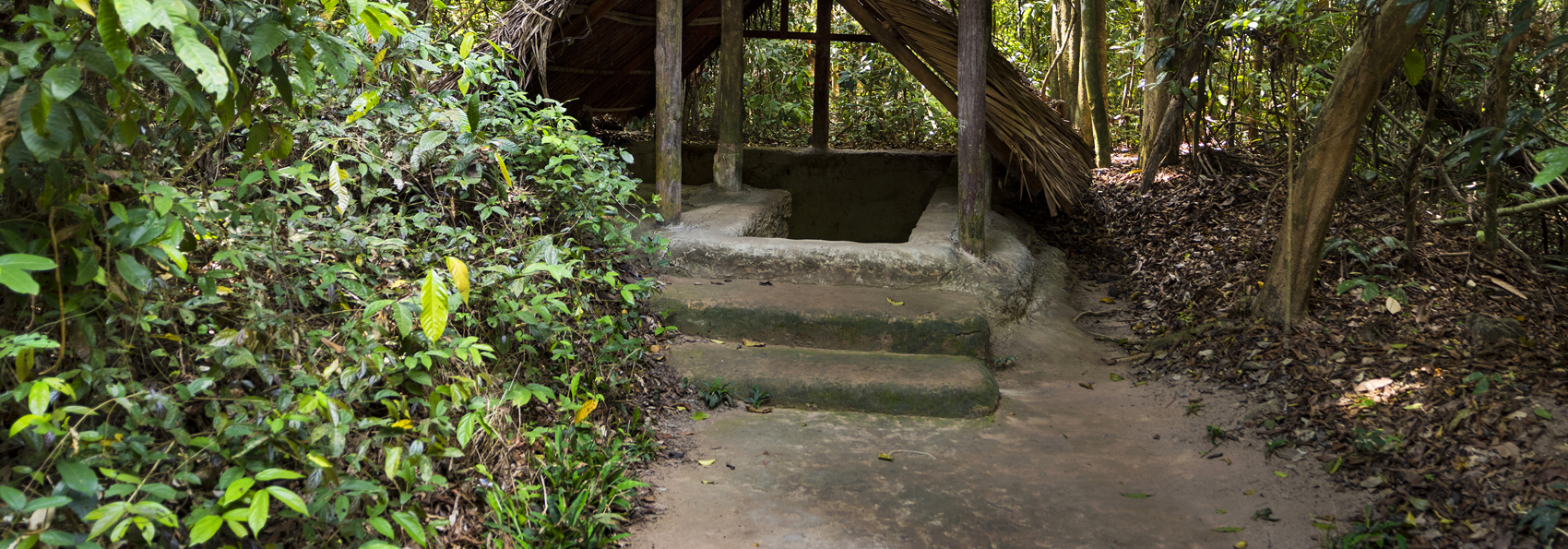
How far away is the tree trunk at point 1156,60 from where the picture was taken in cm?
604

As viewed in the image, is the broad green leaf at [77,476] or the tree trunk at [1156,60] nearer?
the broad green leaf at [77,476]

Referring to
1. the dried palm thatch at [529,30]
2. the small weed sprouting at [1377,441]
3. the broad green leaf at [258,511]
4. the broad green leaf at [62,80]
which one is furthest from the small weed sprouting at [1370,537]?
the dried palm thatch at [529,30]

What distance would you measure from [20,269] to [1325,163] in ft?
15.0

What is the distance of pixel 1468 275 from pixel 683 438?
3.81 metres

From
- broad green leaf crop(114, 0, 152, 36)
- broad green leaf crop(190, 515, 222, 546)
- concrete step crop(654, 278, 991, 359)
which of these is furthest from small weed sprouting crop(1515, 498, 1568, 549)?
broad green leaf crop(114, 0, 152, 36)

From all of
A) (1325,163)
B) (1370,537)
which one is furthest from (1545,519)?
(1325,163)

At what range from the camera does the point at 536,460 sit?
2.67 metres

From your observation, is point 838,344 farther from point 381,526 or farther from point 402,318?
point 381,526

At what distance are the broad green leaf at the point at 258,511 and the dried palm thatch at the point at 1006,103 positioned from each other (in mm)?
4354

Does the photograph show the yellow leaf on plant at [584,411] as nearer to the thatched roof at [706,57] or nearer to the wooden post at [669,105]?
the wooden post at [669,105]

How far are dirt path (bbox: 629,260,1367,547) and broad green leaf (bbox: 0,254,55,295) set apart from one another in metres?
1.62

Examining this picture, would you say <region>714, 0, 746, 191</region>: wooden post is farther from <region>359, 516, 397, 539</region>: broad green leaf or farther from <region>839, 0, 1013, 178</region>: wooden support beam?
<region>359, 516, 397, 539</region>: broad green leaf

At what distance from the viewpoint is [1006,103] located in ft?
17.5

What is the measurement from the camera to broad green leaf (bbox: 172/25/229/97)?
1.23m
